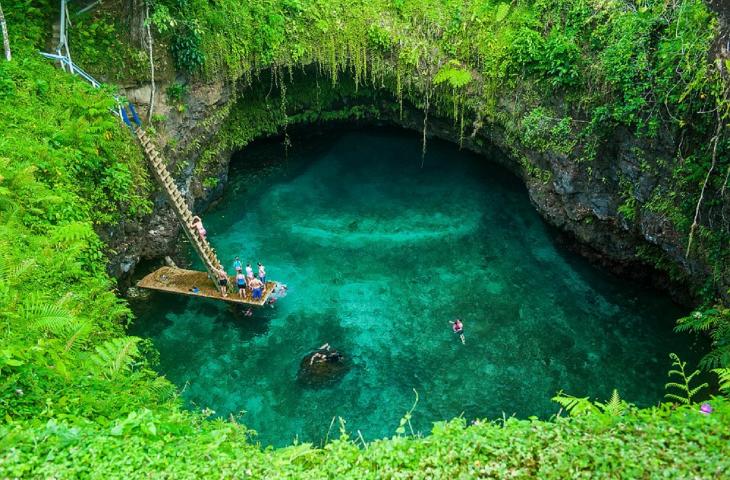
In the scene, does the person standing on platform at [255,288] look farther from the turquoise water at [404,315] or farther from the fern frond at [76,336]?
the fern frond at [76,336]

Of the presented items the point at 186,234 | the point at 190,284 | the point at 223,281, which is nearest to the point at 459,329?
the point at 223,281

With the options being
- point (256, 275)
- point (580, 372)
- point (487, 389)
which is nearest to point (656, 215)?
point (580, 372)

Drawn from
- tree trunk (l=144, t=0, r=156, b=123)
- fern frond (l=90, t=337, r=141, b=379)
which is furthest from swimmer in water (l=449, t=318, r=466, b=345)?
tree trunk (l=144, t=0, r=156, b=123)

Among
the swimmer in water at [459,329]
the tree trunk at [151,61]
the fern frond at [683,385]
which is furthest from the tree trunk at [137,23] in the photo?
the fern frond at [683,385]

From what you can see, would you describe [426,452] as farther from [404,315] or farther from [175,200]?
[175,200]

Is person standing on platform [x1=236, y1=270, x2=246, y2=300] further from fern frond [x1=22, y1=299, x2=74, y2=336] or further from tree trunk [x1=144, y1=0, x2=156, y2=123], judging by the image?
fern frond [x1=22, y1=299, x2=74, y2=336]

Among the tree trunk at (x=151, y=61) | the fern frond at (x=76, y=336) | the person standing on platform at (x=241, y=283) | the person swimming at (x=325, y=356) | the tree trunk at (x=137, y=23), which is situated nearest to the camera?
the fern frond at (x=76, y=336)

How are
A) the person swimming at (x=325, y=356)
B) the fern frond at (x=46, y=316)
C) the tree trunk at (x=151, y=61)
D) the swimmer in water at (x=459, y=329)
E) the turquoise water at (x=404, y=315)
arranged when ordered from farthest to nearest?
the tree trunk at (x=151, y=61), the swimmer in water at (x=459, y=329), the person swimming at (x=325, y=356), the turquoise water at (x=404, y=315), the fern frond at (x=46, y=316)
